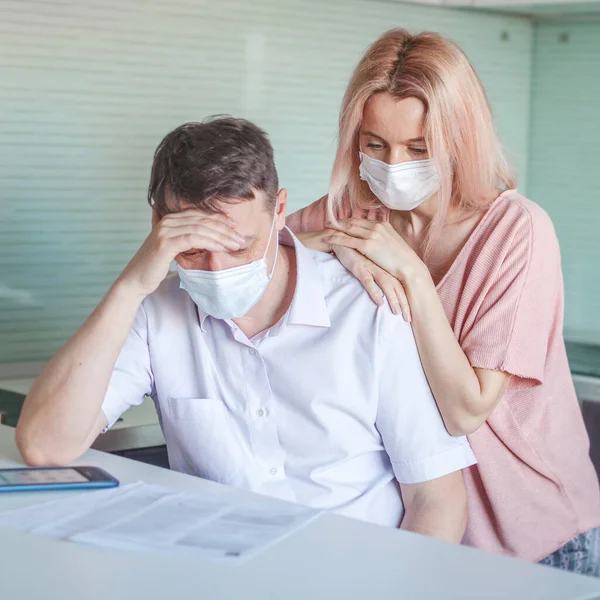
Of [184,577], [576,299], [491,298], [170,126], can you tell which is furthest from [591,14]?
[184,577]

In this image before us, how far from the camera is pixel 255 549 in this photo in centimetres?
114

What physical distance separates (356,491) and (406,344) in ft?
0.77

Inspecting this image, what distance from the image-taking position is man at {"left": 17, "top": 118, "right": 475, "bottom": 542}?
1548 mm

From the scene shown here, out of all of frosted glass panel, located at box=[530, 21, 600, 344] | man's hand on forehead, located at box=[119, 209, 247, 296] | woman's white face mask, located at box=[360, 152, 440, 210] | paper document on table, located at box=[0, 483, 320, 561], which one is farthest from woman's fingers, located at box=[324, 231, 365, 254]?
frosted glass panel, located at box=[530, 21, 600, 344]

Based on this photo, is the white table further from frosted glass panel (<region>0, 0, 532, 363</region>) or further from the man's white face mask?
frosted glass panel (<region>0, 0, 532, 363</region>)

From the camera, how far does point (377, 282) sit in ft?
5.44

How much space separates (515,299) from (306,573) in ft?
2.48

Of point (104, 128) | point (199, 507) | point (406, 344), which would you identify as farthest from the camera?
point (104, 128)

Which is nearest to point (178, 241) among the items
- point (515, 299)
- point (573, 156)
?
point (515, 299)

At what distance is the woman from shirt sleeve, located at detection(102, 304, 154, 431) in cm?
34

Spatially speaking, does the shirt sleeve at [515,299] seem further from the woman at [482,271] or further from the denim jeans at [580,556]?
the denim jeans at [580,556]

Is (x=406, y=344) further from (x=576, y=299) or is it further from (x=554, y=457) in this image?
(x=576, y=299)

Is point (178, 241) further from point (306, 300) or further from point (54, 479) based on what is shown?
point (54, 479)

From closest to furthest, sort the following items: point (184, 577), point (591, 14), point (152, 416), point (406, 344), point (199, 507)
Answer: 1. point (184, 577)
2. point (199, 507)
3. point (406, 344)
4. point (152, 416)
5. point (591, 14)
